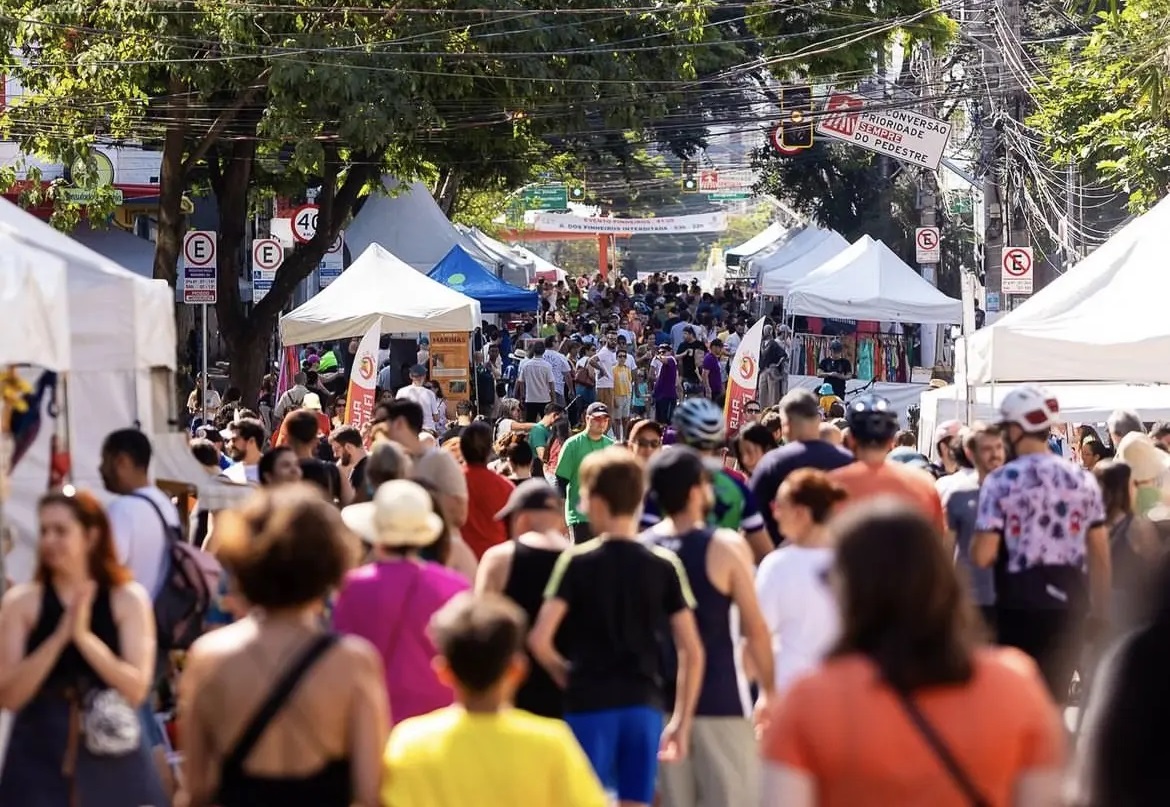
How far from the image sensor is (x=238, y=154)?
25594 millimetres

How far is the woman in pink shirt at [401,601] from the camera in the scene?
229 inches

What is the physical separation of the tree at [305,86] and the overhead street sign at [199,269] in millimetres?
1404

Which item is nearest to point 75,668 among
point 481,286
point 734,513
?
point 734,513

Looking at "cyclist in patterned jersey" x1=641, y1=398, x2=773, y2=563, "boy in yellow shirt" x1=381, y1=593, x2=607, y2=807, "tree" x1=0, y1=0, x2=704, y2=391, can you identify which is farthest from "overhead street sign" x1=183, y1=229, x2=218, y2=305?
"boy in yellow shirt" x1=381, y1=593, x2=607, y2=807

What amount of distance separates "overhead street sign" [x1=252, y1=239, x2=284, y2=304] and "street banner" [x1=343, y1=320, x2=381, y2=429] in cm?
731

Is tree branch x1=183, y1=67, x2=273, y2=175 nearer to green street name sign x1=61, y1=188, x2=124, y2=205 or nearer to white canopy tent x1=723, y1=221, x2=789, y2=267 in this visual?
green street name sign x1=61, y1=188, x2=124, y2=205

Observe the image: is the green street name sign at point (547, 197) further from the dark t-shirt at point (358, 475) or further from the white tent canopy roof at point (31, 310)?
the white tent canopy roof at point (31, 310)

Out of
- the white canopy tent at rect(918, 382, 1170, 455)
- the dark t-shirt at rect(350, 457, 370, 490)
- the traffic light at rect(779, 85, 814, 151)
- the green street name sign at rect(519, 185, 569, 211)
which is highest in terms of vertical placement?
the green street name sign at rect(519, 185, 569, 211)

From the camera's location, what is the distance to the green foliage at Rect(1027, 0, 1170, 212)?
19.5 meters

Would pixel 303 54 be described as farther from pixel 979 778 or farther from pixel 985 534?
pixel 979 778

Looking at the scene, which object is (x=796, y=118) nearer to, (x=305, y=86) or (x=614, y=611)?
(x=305, y=86)

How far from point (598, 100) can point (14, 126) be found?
712 centimetres

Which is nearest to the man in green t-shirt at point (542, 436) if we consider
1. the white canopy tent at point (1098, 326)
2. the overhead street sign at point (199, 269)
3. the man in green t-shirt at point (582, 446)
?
the man in green t-shirt at point (582, 446)

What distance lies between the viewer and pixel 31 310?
22.7 feet
